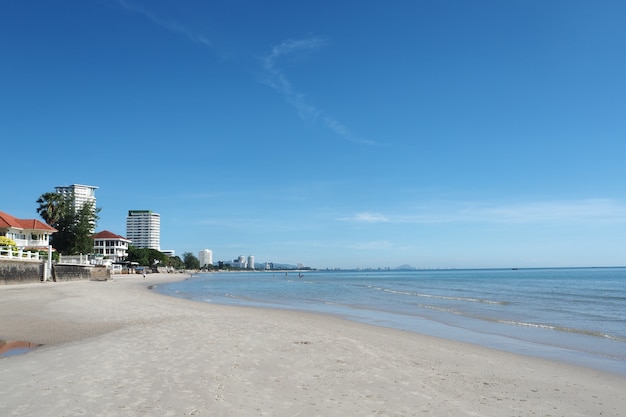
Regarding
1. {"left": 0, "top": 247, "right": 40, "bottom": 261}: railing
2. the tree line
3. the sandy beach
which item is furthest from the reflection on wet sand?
the tree line

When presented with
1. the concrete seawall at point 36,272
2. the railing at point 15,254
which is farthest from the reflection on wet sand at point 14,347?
the railing at point 15,254

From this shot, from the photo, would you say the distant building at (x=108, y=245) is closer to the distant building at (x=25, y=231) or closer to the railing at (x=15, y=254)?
the distant building at (x=25, y=231)

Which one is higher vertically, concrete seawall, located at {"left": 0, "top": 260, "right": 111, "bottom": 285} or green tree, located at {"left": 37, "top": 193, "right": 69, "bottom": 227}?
green tree, located at {"left": 37, "top": 193, "right": 69, "bottom": 227}

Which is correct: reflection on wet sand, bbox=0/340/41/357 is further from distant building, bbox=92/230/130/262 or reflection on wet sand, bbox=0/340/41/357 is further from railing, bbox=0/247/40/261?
distant building, bbox=92/230/130/262

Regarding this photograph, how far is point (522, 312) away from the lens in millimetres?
25734

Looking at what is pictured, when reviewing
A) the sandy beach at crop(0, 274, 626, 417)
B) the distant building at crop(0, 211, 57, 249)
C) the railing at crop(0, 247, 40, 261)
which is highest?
the distant building at crop(0, 211, 57, 249)

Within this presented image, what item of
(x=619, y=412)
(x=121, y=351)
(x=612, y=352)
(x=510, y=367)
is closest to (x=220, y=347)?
(x=121, y=351)

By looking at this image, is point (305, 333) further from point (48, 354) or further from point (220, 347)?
point (48, 354)

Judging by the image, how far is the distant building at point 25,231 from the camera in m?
53.2

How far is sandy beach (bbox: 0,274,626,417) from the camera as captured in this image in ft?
21.2

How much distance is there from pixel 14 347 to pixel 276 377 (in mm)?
7112

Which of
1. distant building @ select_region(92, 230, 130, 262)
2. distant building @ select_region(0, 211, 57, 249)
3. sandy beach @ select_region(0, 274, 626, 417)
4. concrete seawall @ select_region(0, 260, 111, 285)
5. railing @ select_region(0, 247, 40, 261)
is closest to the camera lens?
sandy beach @ select_region(0, 274, 626, 417)

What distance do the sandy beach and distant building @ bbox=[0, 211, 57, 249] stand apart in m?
47.2

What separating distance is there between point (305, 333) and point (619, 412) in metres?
8.96
